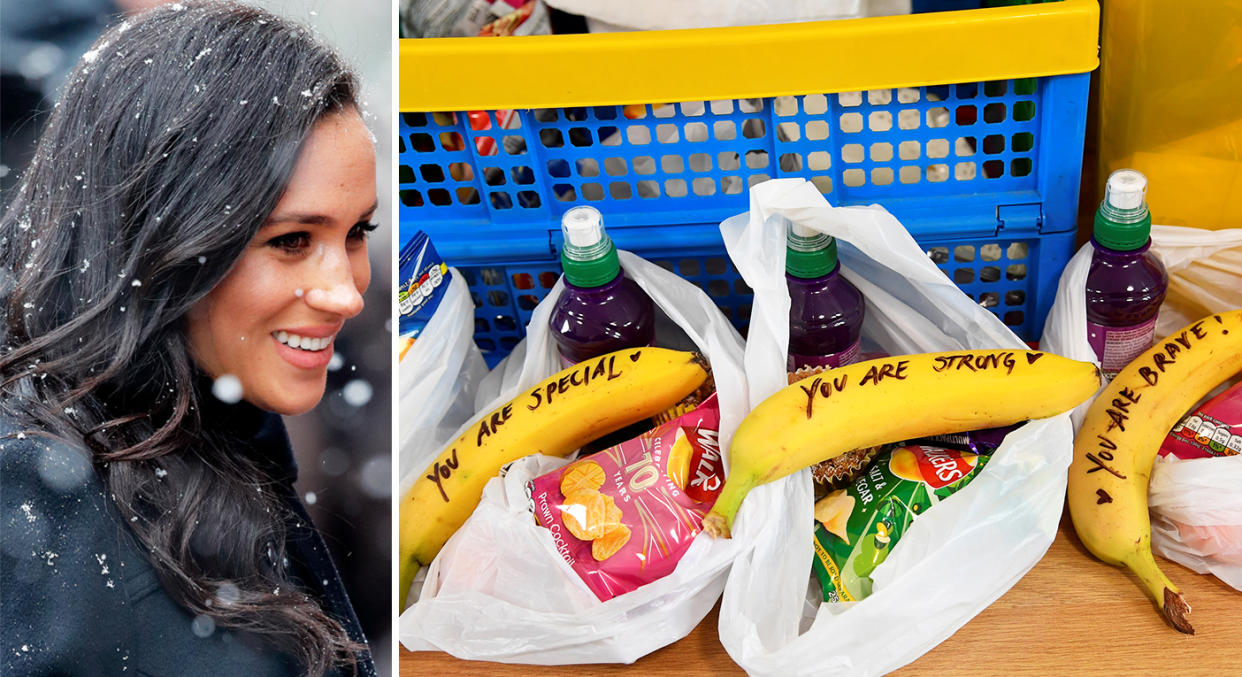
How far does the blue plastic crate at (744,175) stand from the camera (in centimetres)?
71

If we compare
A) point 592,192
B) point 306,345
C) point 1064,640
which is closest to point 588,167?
point 592,192

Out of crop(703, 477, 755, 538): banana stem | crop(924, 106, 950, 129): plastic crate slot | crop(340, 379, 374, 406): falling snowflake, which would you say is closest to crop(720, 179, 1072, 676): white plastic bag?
crop(703, 477, 755, 538): banana stem

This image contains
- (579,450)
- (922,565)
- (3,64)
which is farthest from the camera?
(579,450)

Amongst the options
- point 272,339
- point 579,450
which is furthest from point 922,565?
point 272,339

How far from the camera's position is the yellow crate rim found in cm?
64

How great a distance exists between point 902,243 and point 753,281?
101 millimetres

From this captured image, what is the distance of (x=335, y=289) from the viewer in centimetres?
53

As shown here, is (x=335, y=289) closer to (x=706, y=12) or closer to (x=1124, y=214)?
(x=706, y=12)

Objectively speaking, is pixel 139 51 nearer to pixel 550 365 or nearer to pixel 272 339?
pixel 272 339

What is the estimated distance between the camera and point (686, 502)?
628 millimetres

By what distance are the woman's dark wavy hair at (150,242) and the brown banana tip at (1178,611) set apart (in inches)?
19.7

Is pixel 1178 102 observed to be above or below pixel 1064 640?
above

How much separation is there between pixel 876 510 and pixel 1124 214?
0.79 feet

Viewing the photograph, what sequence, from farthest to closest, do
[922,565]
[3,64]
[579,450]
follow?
[579,450] < [922,565] < [3,64]
